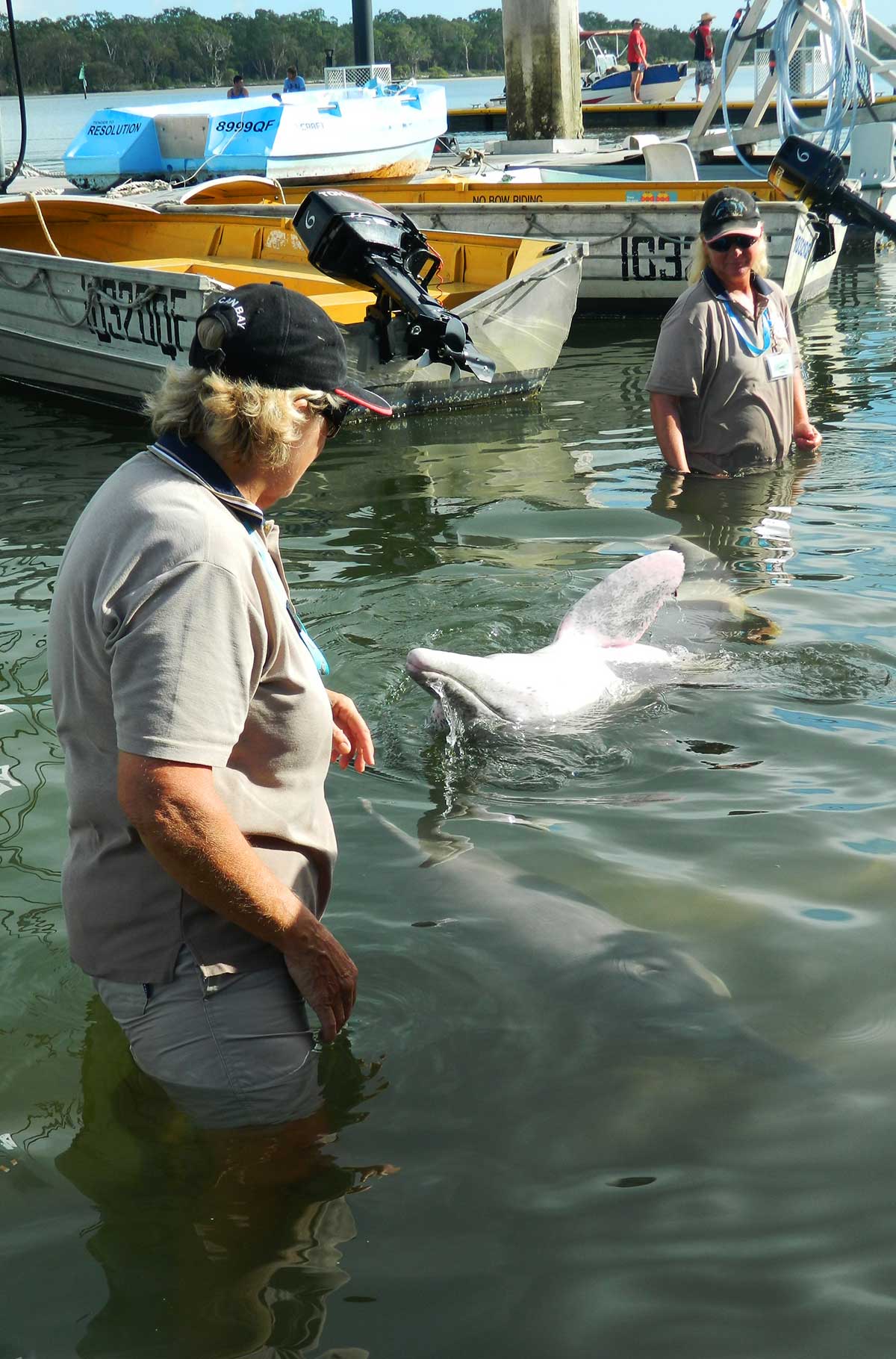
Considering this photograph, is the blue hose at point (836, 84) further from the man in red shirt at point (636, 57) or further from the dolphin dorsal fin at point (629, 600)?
the man in red shirt at point (636, 57)

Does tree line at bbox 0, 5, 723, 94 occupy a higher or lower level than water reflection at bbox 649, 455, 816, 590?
higher

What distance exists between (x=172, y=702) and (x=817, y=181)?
1320 centimetres

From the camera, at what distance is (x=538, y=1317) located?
8.21 ft

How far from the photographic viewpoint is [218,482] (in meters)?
2.52

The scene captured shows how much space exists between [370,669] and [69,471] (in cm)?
487

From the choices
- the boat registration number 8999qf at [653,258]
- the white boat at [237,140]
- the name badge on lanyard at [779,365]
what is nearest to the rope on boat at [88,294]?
the name badge on lanyard at [779,365]

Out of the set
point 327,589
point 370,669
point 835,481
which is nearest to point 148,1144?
point 370,669

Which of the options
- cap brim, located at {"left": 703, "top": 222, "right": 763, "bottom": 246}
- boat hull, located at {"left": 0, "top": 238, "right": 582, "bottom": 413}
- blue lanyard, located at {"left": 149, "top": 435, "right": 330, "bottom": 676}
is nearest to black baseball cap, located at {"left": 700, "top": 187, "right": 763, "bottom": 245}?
cap brim, located at {"left": 703, "top": 222, "right": 763, "bottom": 246}

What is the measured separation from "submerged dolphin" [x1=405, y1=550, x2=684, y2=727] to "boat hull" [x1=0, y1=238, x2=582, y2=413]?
15.1 ft

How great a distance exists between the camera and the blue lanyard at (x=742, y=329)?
687 cm

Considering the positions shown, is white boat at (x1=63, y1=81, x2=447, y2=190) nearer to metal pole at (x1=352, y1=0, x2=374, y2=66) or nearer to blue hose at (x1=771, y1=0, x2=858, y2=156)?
metal pole at (x1=352, y1=0, x2=374, y2=66)

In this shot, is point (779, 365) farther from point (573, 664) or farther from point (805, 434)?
point (573, 664)

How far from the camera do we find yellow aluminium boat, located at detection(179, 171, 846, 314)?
13688 mm

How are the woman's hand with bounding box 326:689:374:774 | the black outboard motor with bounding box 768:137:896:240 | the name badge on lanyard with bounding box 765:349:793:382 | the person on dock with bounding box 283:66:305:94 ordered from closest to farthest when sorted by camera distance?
the woman's hand with bounding box 326:689:374:774, the name badge on lanyard with bounding box 765:349:793:382, the black outboard motor with bounding box 768:137:896:240, the person on dock with bounding box 283:66:305:94
